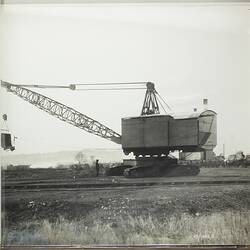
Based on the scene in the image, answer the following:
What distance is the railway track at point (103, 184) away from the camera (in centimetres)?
186

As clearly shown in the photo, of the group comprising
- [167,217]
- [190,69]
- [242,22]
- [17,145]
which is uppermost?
[242,22]

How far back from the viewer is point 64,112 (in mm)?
1900

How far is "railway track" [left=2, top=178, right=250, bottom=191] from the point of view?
1.86 metres

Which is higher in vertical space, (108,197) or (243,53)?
(243,53)

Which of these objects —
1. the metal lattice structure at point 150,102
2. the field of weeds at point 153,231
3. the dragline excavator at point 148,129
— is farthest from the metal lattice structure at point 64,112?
the field of weeds at point 153,231

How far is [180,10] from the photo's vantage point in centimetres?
189

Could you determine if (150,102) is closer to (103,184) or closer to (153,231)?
(103,184)

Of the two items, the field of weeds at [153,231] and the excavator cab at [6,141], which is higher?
the excavator cab at [6,141]

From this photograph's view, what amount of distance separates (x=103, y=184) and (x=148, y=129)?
0.34 metres

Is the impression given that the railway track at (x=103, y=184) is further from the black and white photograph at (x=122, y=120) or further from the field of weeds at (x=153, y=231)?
the field of weeds at (x=153, y=231)

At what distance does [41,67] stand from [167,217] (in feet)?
3.10

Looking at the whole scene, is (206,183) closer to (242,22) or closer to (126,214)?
(126,214)

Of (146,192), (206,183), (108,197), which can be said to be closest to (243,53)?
(206,183)

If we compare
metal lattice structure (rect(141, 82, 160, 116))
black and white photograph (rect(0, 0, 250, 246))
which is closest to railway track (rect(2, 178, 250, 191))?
black and white photograph (rect(0, 0, 250, 246))
